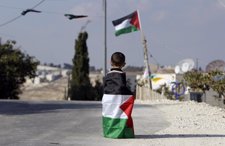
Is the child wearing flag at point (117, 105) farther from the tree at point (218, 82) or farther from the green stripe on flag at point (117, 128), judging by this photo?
the tree at point (218, 82)

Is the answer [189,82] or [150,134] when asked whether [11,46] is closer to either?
[189,82]

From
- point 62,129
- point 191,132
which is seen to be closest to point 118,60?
point 62,129

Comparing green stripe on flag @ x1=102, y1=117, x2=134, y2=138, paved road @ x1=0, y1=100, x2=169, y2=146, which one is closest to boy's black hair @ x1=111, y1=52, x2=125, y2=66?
green stripe on flag @ x1=102, y1=117, x2=134, y2=138

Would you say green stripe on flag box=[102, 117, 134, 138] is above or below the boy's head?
below

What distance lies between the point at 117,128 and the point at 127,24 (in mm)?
31002

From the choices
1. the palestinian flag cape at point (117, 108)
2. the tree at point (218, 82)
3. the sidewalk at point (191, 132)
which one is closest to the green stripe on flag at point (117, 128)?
the palestinian flag cape at point (117, 108)

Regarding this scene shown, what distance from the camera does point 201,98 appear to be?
31391 mm

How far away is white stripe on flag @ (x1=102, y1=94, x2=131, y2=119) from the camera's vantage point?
11.8m

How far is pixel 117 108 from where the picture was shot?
11828 mm

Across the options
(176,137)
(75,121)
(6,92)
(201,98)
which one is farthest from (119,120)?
(6,92)

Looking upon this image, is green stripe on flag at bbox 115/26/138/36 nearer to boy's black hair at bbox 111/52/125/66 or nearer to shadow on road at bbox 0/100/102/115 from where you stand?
shadow on road at bbox 0/100/102/115

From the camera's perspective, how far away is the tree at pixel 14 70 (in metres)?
49.2

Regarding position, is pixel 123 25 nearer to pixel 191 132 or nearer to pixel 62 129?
pixel 62 129

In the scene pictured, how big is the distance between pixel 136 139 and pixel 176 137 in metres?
0.87
